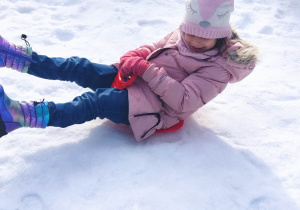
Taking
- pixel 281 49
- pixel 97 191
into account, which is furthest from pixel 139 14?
pixel 97 191

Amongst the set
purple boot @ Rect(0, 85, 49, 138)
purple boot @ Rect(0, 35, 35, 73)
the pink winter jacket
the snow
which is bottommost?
the snow

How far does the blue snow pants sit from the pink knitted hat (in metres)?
0.49

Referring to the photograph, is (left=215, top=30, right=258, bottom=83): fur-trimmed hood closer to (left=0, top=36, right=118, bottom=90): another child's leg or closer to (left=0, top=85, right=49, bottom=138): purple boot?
(left=0, top=36, right=118, bottom=90): another child's leg

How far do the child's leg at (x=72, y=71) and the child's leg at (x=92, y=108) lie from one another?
0.20m

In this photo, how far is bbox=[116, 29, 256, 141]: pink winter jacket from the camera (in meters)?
1.80

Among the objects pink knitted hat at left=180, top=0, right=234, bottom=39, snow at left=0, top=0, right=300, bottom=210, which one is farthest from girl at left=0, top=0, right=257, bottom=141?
snow at left=0, top=0, right=300, bottom=210

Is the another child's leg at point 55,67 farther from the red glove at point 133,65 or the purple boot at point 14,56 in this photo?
the red glove at point 133,65

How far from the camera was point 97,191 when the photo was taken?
1.55 meters

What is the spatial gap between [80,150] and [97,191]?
30 centimetres

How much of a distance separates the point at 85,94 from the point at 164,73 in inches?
16.4

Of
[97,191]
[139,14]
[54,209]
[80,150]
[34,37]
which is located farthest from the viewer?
[139,14]

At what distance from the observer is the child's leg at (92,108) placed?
172cm

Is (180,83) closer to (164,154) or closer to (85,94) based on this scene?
(164,154)

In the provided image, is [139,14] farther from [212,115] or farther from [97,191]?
[97,191]
